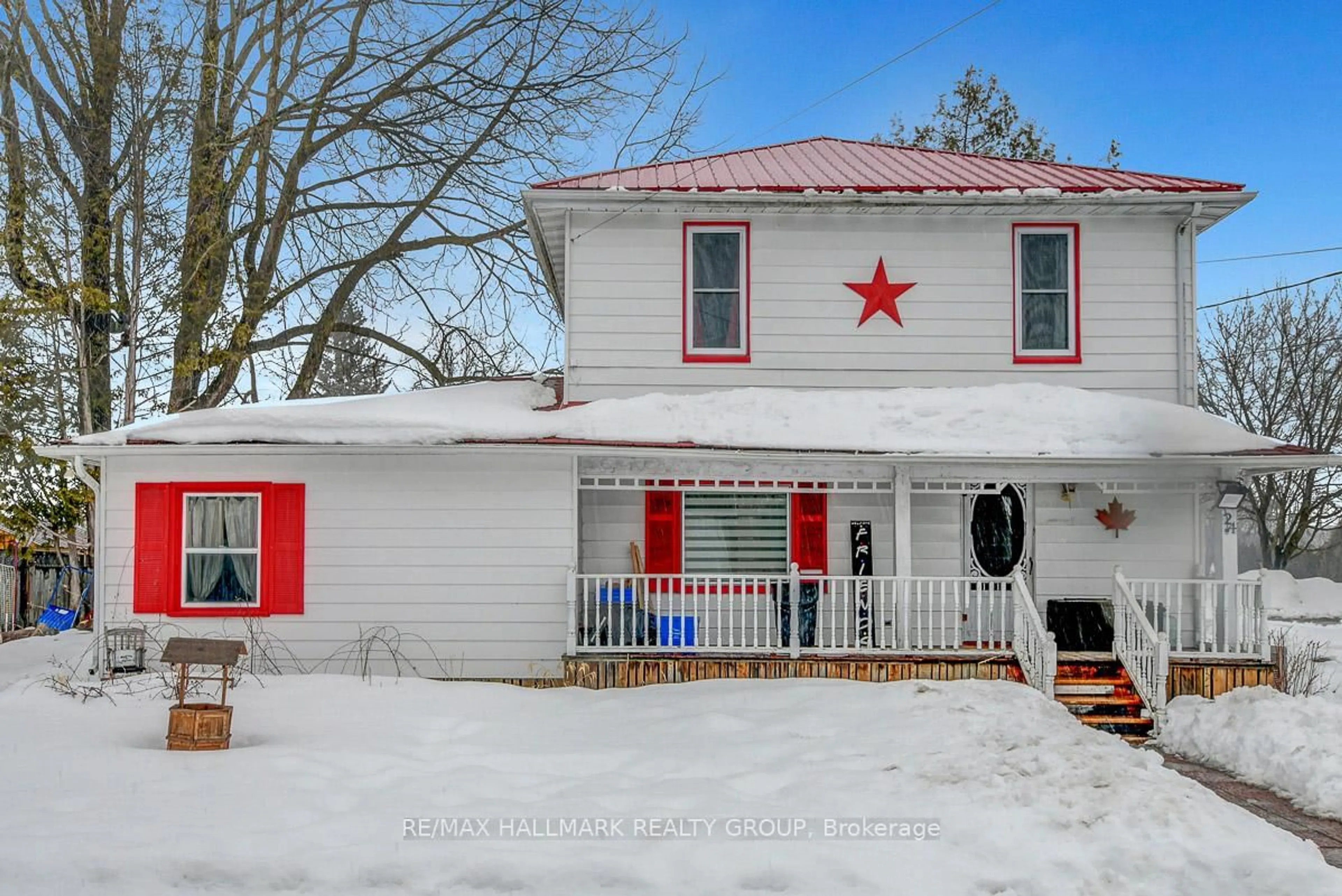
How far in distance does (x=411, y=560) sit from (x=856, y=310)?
19.6 feet

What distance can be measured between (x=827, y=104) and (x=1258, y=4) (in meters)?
6.09

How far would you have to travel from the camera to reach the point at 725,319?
44.4ft

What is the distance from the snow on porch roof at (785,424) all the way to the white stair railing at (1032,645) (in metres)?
1.52

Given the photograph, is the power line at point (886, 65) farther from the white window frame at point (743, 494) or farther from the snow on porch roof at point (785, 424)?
the white window frame at point (743, 494)

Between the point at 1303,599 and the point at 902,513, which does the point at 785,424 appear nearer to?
the point at 902,513

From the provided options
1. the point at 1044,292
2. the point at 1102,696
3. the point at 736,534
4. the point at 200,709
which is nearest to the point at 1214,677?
the point at 1102,696

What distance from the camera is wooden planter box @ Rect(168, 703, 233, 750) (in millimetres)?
8805

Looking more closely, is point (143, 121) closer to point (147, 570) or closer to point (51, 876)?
point (147, 570)

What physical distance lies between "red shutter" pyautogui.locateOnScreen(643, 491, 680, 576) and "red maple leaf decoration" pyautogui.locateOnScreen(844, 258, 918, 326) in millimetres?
3193

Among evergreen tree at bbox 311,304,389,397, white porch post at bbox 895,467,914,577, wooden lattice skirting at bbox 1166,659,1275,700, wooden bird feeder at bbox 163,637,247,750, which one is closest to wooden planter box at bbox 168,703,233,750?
wooden bird feeder at bbox 163,637,247,750

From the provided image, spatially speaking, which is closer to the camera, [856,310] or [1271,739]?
[1271,739]

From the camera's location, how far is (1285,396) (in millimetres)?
32844

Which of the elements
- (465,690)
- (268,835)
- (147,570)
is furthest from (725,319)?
(268,835)

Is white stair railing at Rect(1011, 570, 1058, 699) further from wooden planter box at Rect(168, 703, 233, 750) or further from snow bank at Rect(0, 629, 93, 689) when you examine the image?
snow bank at Rect(0, 629, 93, 689)
